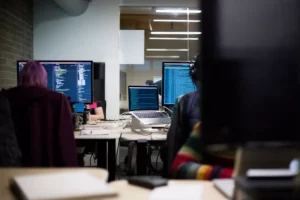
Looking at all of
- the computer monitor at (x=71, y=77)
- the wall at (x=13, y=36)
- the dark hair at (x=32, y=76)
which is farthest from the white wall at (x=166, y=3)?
the dark hair at (x=32, y=76)

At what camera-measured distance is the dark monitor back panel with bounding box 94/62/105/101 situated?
4.57 metres

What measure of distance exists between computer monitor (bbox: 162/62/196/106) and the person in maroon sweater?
106 centimetres

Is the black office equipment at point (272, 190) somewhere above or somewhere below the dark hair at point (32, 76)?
below

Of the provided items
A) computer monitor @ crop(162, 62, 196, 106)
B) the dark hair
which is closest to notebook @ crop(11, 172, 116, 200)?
the dark hair

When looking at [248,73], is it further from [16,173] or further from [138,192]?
[16,173]

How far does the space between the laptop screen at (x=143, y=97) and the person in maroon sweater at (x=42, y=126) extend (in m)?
1.08

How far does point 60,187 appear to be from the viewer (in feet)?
2.88

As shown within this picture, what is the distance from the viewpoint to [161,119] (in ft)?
9.54

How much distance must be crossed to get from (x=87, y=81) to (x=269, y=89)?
2.62 meters

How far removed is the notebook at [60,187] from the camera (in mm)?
815

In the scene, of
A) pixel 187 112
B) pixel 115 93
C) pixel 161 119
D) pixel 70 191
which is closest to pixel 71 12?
pixel 115 93

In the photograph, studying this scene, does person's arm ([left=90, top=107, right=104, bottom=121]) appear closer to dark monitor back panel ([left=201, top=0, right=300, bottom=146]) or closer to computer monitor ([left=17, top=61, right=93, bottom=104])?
computer monitor ([left=17, top=61, right=93, bottom=104])

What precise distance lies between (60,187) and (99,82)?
3961 mm

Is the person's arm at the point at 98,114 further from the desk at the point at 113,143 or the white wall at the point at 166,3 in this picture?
the white wall at the point at 166,3
